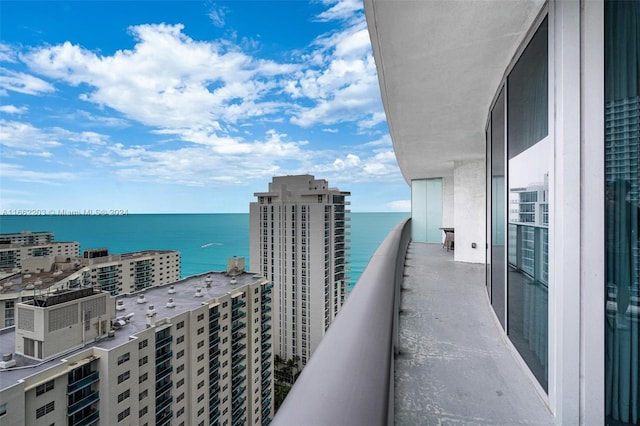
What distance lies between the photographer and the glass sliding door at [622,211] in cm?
107

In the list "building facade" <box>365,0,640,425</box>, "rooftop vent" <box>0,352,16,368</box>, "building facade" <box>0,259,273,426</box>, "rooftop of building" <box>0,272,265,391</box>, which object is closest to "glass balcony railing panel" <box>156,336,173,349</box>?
"building facade" <box>0,259,273,426</box>

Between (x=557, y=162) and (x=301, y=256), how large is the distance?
24989 mm

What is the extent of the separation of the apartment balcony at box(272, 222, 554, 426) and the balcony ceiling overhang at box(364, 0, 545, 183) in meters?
1.65

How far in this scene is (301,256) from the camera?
25.8 m

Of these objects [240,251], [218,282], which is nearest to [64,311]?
[218,282]

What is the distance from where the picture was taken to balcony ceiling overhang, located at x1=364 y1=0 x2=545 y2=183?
1808 millimetres

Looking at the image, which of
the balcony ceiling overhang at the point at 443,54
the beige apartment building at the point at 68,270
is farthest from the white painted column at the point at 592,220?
the beige apartment building at the point at 68,270

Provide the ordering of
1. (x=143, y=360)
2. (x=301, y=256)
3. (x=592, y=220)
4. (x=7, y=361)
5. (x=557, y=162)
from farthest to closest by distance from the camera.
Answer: (x=301, y=256), (x=143, y=360), (x=7, y=361), (x=557, y=162), (x=592, y=220)

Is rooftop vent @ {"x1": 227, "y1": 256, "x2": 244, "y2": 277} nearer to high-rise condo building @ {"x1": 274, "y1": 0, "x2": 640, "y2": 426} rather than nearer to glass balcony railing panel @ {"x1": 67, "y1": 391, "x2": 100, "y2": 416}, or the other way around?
glass balcony railing panel @ {"x1": 67, "y1": 391, "x2": 100, "y2": 416}

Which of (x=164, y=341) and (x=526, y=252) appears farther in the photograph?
(x=164, y=341)

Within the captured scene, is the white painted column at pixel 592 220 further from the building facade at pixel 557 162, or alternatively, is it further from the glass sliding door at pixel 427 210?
the glass sliding door at pixel 427 210

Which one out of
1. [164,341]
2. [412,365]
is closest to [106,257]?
[164,341]

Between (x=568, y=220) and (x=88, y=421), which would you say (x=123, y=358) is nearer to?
(x=88, y=421)

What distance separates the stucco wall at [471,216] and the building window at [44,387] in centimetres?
1097
